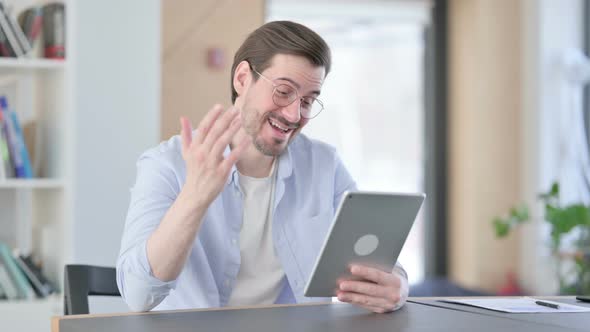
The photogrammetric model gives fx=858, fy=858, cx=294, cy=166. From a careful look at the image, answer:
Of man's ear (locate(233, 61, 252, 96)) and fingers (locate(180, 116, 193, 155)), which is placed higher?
man's ear (locate(233, 61, 252, 96))

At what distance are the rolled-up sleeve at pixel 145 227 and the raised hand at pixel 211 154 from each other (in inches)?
7.2

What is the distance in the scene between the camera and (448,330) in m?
1.46

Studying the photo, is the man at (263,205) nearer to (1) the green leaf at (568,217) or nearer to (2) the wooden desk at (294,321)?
(2) the wooden desk at (294,321)

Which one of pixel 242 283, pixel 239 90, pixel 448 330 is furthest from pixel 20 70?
pixel 448 330

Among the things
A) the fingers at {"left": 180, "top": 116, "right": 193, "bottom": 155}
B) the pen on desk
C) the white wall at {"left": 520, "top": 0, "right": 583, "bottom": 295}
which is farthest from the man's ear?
the white wall at {"left": 520, "top": 0, "right": 583, "bottom": 295}

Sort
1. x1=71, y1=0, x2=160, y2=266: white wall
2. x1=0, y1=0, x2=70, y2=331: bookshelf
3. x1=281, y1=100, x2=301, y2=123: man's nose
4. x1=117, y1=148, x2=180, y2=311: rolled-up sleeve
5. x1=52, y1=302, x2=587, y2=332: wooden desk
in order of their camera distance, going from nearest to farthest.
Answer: x1=52, y1=302, x2=587, y2=332: wooden desk, x1=117, y1=148, x2=180, y2=311: rolled-up sleeve, x1=281, y1=100, x2=301, y2=123: man's nose, x1=0, y1=0, x2=70, y2=331: bookshelf, x1=71, y1=0, x2=160, y2=266: white wall

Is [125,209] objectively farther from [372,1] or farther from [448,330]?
[372,1]

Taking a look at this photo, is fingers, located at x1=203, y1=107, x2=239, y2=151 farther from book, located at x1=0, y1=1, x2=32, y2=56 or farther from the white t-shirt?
book, located at x1=0, y1=1, x2=32, y2=56

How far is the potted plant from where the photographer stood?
12.6 feet

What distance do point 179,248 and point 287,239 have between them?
0.44 m

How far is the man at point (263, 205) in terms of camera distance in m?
1.65

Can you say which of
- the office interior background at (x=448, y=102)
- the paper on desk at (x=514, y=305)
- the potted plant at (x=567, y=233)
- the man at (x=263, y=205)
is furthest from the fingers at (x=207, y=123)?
the potted plant at (x=567, y=233)

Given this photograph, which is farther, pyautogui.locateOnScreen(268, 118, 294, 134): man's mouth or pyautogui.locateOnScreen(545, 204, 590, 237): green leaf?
pyautogui.locateOnScreen(545, 204, 590, 237): green leaf

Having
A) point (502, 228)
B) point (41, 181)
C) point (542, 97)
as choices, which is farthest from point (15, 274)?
point (542, 97)
